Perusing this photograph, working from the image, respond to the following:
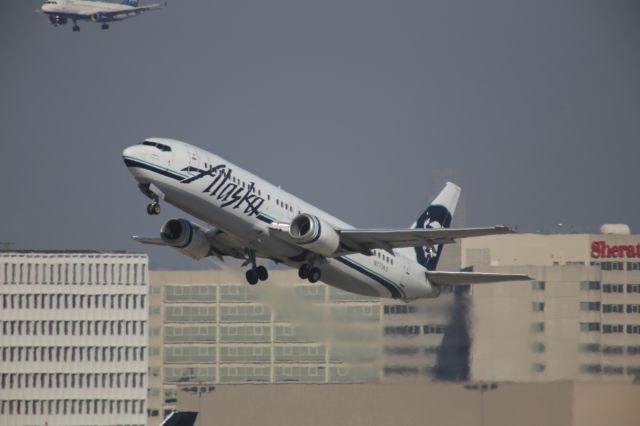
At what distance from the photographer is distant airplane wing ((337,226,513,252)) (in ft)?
198

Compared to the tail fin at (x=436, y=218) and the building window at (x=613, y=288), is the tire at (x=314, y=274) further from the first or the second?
the building window at (x=613, y=288)

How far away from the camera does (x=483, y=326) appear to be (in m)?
81.2

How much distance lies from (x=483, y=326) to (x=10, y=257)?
44.3 metres

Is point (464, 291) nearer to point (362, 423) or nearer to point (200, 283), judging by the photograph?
point (362, 423)

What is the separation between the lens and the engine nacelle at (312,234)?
59875 mm

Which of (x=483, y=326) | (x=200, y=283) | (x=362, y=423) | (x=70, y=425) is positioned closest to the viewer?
A: (x=483, y=326)

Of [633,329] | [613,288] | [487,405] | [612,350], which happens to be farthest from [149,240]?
[613,288]

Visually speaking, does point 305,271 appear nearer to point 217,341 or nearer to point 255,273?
point 255,273

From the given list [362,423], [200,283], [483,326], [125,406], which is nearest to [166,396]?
[200,283]

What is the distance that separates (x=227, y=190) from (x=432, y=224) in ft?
67.9

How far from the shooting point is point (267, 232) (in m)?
59.9

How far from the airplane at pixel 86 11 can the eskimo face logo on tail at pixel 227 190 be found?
322 feet

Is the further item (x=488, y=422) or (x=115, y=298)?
(x=115, y=298)

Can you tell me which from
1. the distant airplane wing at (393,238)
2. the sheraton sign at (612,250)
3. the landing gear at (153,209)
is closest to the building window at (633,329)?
the sheraton sign at (612,250)
